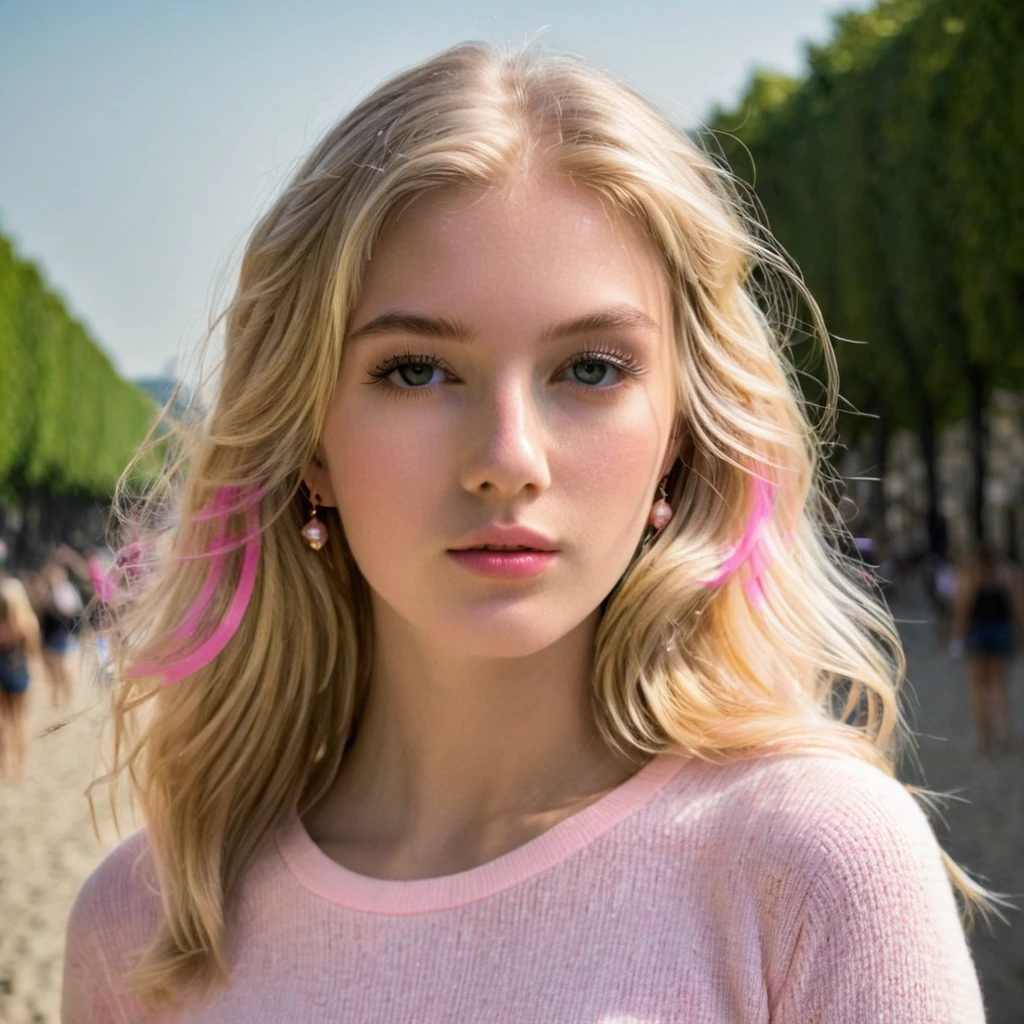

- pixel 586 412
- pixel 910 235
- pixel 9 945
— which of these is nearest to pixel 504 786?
pixel 586 412

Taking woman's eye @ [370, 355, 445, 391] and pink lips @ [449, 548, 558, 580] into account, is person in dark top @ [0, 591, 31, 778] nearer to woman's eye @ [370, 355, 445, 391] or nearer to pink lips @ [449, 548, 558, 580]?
woman's eye @ [370, 355, 445, 391]

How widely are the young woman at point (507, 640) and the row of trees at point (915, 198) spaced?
15.7 meters

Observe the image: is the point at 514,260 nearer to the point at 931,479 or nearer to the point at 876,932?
the point at 876,932

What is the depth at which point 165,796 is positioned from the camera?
245 centimetres

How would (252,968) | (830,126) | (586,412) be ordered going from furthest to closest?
1. (830,126)
2. (252,968)
3. (586,412)

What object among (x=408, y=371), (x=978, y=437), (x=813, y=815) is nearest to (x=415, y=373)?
(x=408, y=371)

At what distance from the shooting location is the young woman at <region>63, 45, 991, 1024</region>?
190 centimetres

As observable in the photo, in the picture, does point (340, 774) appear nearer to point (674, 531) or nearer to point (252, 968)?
point (252, 968)

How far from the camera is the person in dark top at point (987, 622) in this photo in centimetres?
1252

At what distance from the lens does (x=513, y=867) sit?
6.69 feet

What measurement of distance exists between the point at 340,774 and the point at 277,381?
66 cm

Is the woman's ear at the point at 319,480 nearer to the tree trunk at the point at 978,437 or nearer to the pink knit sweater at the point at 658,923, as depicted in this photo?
the pink knit sweater at the point at 658,923

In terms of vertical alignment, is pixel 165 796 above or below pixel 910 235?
below

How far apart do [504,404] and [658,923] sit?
2.23 ft
